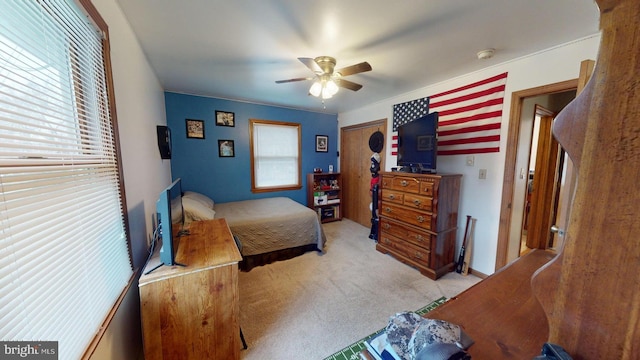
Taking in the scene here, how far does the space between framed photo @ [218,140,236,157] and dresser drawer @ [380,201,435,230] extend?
270cm

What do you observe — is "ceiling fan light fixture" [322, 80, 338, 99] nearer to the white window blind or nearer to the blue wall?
the white window blind

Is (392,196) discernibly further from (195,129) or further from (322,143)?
(195,129)

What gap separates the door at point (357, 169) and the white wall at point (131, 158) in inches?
130

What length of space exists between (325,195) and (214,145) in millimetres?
2280

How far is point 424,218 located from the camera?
253 centimetres

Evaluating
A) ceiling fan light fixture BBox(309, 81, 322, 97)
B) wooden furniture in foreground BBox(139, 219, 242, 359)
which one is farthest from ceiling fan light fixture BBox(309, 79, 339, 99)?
wooden furniture in foreground BBox(139, 219, 242, 359)

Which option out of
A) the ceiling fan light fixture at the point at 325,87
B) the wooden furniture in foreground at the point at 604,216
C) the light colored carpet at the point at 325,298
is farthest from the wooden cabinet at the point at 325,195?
the wooden furniture in foreground at the point at 604,216

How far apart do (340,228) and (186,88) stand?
344 cm

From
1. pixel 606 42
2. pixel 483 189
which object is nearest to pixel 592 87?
pixel 606 42

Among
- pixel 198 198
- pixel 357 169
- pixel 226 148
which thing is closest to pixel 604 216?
pixel 198 198

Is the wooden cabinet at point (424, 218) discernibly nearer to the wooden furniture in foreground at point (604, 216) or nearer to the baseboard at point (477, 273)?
the baseboard at point (477, 273)

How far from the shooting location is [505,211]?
7.64 ft

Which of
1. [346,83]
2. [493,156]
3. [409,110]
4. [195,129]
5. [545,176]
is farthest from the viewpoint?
[195,129]

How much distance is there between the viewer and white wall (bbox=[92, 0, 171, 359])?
121 centimetres
